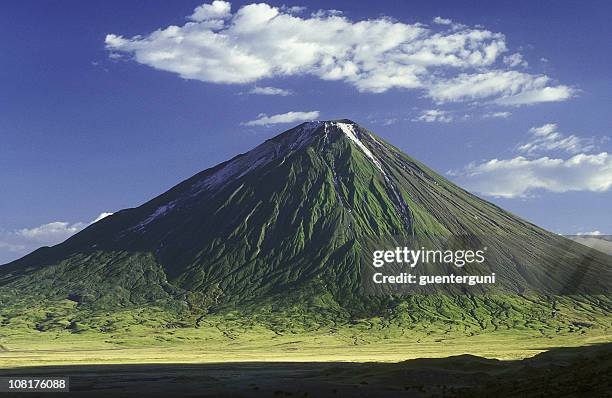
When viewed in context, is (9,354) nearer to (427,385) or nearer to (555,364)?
(427,385)

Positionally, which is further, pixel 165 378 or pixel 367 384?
pixel 165 378

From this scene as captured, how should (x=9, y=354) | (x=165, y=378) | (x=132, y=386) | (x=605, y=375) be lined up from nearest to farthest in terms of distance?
(x=605, y=375) → (x=132, y=386) → (x=165, y=378) → (x=9, y=354)

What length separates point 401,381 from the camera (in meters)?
87.0

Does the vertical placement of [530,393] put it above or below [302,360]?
above

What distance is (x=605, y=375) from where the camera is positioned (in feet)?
192

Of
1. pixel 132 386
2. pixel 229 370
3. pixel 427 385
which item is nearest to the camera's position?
pixel 427 385

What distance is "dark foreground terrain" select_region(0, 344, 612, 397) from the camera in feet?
201

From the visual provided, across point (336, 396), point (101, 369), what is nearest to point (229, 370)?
point (101, 369)

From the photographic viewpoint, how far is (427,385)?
3228 inches

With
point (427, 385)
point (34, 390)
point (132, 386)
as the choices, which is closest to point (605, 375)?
point (427, 385)

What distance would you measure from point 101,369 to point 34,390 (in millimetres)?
47914

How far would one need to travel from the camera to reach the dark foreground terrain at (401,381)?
61.4 meters

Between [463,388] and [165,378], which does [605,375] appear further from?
[165,378]

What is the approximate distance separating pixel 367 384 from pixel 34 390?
152ft
